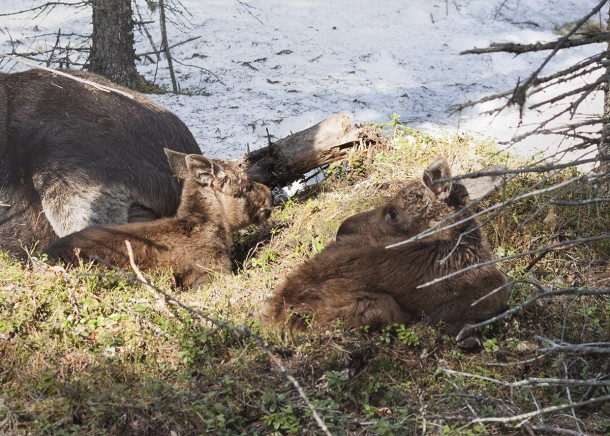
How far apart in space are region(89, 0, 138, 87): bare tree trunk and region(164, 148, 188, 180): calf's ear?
4532 mm

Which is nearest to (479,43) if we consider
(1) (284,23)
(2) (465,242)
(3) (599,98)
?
(3) (599,98)

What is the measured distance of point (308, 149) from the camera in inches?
328

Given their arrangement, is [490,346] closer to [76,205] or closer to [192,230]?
[192,230]

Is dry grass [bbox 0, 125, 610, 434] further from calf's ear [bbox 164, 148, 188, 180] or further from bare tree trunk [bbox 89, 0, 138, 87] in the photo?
bare tree trunk [bbox 89, 0, 138, 87]

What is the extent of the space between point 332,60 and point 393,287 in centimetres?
815

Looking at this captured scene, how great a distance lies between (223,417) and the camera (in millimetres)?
4352

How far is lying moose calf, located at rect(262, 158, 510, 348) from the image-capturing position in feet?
17.4

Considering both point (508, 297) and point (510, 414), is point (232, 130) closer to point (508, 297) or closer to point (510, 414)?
point (508, 297)

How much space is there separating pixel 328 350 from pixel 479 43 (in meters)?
9.27

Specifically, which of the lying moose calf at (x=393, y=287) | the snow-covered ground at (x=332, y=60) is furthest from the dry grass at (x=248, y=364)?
the snow-covered ground at (x=332, y=60)

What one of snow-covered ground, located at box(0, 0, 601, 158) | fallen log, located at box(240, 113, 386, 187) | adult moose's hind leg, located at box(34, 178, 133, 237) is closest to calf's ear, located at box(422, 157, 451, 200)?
fallen log, located at box(240, 113, 386, 187)

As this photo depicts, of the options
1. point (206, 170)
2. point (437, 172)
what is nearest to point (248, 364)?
point (437, 172)

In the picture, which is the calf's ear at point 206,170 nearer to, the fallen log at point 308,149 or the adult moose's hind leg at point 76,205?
the adult moose's hind leg at point 76,205

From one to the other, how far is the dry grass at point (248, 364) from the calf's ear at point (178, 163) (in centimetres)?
107
